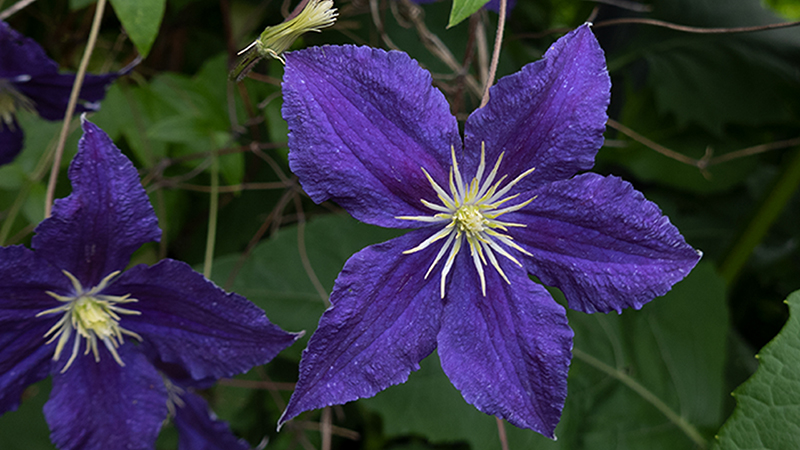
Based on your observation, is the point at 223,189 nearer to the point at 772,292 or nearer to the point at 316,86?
the point at 316,86

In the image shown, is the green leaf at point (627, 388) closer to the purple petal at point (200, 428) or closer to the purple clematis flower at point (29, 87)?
the purple petal at point (200, 428)

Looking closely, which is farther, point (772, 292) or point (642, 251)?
point (772, 292)

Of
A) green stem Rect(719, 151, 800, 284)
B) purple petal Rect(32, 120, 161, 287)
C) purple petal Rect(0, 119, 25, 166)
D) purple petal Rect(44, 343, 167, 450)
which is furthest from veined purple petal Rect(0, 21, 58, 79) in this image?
green stem Rect(719, 151, 800, 284)

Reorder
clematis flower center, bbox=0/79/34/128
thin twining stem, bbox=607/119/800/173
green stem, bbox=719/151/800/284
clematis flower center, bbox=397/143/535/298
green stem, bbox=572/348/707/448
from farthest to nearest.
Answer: green stem, bbox=719/151/800/284 → green stem, bbox=572/348/707/448 → thin twining stem, bbox=607/119/800/173 → clematis flower center, bbox=0/79/34/128 → clematis flower center, bbox=397/143/535/298

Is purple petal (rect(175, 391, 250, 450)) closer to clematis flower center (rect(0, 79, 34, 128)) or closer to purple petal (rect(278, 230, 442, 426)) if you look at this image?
purple petal (rect(278, 230, 442, 426))

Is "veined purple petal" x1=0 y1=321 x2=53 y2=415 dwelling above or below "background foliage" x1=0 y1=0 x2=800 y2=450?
below

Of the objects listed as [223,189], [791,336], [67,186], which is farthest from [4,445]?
[791,336]

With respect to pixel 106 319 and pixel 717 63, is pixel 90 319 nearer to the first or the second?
pixel 106 319
